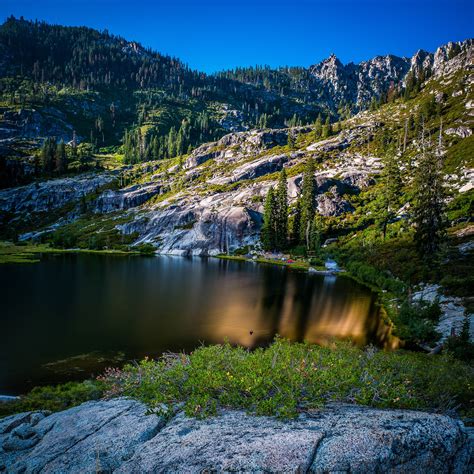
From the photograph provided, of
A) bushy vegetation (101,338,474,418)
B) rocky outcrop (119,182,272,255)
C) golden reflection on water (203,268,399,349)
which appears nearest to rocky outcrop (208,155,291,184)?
rocky outcrop (119,182,272,255)

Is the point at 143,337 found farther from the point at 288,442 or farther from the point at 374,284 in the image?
the point at 374,284

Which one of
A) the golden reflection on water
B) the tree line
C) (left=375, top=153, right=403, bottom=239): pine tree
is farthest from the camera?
(left=375, top=153, right=403, bottom=239): pine tree

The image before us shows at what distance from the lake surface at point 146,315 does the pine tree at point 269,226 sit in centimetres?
3822

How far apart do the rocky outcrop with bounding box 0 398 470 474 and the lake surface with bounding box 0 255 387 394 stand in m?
19.0

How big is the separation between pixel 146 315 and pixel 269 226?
79.4m

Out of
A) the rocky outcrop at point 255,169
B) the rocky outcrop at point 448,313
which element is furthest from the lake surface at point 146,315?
the rocky outcrop at point 255,169

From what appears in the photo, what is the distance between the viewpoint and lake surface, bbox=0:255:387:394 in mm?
29663

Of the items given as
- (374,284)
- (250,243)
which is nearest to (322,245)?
(250,243)

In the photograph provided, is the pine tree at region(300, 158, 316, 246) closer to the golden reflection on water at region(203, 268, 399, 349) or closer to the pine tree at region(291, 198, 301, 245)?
the pine tree at region(291, 198, 301, 245)

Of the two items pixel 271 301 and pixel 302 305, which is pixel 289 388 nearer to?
pixel 302 305

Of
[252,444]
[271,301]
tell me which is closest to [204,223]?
[271,301]

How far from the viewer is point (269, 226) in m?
116

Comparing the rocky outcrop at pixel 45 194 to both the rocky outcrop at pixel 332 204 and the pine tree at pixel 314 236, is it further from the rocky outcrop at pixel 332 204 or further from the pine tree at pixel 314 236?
the pine tree at pixel 314 236

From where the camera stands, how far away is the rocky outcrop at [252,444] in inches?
241
